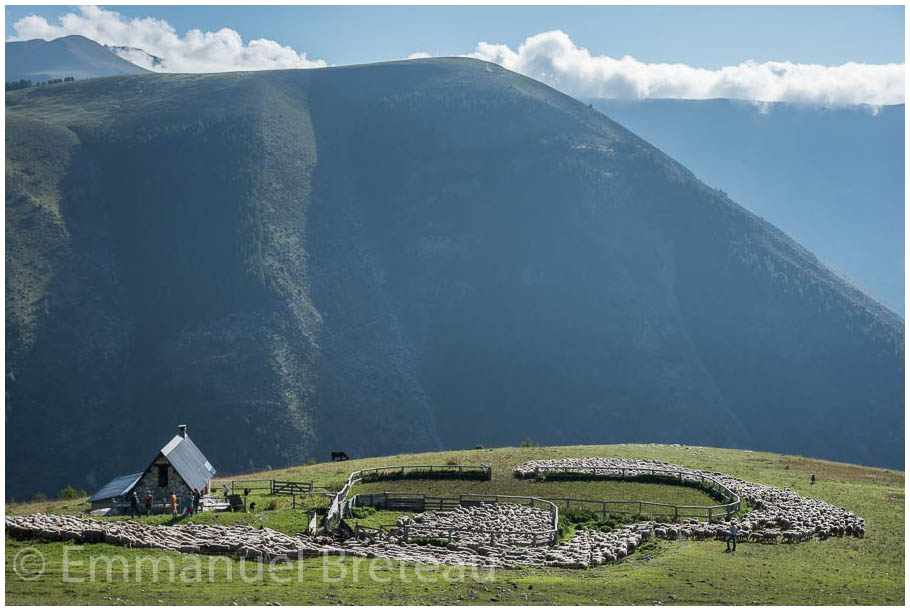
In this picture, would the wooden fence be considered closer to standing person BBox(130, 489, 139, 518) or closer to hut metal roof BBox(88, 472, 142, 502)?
hut metal roof BBox(88, 472, 142, 502)

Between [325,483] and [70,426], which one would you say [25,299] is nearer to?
[70,426]

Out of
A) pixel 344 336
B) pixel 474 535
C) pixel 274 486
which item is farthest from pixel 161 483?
pixel 344 336

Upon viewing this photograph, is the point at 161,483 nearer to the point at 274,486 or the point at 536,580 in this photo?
the point at 274,486

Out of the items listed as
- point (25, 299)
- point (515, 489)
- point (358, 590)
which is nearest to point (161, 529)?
point (358, 590)

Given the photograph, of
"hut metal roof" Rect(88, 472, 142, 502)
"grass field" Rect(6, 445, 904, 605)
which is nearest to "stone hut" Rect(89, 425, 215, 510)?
"hut metal roof" Rect(88, 472, 142, 502)

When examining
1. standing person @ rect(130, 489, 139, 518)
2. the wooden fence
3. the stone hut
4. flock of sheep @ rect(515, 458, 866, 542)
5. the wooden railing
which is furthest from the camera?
the wooden railing

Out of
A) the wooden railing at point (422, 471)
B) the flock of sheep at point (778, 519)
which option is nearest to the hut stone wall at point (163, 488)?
the wooden railing at point (422, 471)

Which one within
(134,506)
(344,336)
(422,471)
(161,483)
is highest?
(344,336)
